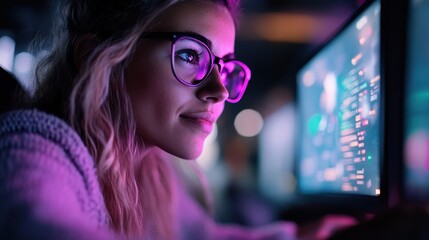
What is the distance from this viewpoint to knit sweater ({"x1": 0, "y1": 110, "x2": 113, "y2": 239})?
0.54 metres

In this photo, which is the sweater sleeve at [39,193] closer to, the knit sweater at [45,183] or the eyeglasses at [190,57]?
the knit sweater at [45,183]

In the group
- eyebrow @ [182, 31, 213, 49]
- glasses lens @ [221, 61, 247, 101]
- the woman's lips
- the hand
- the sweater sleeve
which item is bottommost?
the hand

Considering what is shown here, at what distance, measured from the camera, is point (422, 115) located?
0.85 metres

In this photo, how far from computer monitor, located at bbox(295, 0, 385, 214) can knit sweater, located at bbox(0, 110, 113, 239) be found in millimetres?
596

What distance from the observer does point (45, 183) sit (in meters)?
0.59

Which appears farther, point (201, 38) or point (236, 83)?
point (236, 83)

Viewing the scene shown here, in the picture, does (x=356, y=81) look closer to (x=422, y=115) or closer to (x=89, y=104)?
(x=422, y=115)

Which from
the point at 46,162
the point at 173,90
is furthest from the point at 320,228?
the point at 46,162

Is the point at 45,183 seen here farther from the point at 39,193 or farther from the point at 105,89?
the point at 105,89

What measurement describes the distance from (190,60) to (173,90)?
86 millimetres

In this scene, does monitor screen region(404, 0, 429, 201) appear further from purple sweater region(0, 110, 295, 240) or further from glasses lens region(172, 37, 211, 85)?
purple sweater region(0, 110, 295, 240)

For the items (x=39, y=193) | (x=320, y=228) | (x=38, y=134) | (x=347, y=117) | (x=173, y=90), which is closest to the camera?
(x=39, y=193)

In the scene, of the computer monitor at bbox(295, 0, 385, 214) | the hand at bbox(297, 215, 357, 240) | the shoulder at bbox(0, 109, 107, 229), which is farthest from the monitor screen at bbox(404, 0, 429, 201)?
the shoulder at bbox(0, 109, 107, 229)

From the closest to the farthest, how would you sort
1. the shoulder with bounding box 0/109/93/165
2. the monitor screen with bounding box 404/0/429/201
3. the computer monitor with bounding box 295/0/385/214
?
the shoulder with bounding box 0/109/93/165, the monitor screen with bounding box 404/0/429/201, the computer monitor with bounding box 295/0/385/214
